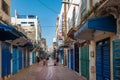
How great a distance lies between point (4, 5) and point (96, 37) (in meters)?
11.3

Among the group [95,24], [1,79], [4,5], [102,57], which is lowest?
[1,79]

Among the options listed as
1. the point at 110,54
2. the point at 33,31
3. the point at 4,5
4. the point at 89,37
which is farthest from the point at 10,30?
the point at 33,31

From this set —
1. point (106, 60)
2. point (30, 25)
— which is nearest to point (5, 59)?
point (106, 60)

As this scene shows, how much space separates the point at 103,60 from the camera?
14.0 metres

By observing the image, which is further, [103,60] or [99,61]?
[99,61]

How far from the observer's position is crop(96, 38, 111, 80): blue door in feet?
43.0

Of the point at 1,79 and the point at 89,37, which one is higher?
Result: the point at 89,37

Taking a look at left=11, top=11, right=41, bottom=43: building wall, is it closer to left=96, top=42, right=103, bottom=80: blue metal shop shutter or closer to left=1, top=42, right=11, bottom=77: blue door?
left=1, top=42, right=11, bottom=77: blue door

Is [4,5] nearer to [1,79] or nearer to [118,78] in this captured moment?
[1,79]

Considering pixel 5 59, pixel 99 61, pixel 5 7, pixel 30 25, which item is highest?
pixel 30 25

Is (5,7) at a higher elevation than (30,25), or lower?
lower

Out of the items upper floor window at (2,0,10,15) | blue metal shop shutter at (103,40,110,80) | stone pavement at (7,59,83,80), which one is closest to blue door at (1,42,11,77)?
stone pavement at (7,59,83,80)

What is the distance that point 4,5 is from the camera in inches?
986

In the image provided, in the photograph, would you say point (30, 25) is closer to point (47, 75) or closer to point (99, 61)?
point (47, 75)
